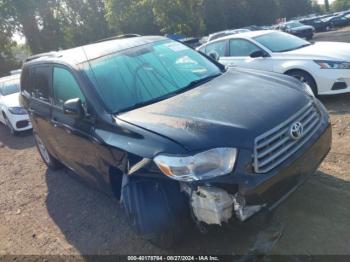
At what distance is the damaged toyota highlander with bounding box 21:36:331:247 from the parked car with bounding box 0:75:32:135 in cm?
544

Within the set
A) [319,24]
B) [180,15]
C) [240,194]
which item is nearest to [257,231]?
[240,194]

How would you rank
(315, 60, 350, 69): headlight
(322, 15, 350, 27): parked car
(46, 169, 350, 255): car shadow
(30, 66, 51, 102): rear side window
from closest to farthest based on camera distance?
(46, 169, 350, 255): car shadow → (30, 66, 51, 102): rear side window → (315, 60, 350, 69): headlight → (322, 15, 350, 27): parked car

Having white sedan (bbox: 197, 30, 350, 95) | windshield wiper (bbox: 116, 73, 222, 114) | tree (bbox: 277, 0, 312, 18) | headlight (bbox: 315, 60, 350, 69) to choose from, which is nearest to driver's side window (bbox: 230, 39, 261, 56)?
white sedan (bbox: 197, 30, 350, 95)

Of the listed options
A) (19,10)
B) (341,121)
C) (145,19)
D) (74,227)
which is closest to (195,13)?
(145,19)

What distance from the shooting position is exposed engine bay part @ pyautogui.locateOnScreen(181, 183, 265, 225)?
287cm

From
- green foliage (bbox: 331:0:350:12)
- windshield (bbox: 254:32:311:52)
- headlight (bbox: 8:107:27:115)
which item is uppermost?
windshield (bbox: 254:32:311:52)

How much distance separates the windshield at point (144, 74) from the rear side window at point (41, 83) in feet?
3.49

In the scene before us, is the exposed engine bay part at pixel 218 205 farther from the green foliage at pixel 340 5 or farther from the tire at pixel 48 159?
the green foliage at pixel 340 5

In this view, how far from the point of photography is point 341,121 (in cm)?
588

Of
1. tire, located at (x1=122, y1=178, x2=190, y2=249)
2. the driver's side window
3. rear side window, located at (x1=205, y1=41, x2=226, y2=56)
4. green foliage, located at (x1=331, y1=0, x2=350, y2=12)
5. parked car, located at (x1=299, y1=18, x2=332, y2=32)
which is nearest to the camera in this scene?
tire, located at (x1=122, y1=178, x2=190, y2=249)

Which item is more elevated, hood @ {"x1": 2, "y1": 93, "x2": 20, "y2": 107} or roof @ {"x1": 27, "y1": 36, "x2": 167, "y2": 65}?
roof @ {"x1": 27, "y1": 36, "x2": 167, "y2": 65}

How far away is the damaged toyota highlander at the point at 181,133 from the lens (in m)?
2.90

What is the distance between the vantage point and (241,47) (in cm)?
830

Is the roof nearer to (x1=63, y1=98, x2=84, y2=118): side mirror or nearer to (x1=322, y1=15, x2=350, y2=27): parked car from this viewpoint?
(x1=63, y1=98, x2=84, y2=118): side mirror
